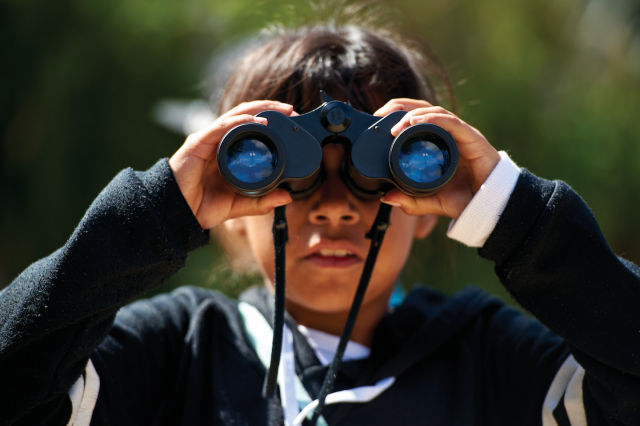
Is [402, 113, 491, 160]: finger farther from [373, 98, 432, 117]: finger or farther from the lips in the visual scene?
the lips

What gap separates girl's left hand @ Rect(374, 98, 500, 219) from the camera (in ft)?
3.28

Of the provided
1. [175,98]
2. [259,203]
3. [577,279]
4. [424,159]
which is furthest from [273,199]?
[175,98]

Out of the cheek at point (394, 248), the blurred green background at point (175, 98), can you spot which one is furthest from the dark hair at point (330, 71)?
the blurred green background at point (175, 98)

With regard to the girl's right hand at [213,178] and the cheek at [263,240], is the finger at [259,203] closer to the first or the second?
the girl's right hand at [213,178]

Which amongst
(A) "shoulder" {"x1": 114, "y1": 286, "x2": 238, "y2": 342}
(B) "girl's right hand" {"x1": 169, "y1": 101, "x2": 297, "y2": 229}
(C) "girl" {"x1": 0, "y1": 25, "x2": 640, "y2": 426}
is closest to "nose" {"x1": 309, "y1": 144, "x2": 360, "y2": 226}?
(C) "girl" {"x1": 0, "y1": 25, "x2": 640, "y2": 426}

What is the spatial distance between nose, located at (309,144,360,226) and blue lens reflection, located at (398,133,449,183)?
0.56 ft

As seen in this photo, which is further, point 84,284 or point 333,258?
point 333,258

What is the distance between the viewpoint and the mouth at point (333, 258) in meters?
1.16

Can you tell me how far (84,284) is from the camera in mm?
916

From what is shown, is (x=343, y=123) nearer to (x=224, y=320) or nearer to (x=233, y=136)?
(x=233, y=136)

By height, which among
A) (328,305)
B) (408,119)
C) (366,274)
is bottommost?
(328,305)

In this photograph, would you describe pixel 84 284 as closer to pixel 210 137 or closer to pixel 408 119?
pixel 210 137

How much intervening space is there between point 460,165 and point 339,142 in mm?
223

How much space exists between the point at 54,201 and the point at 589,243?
111 inches
